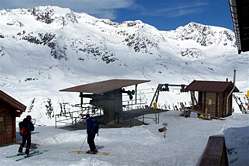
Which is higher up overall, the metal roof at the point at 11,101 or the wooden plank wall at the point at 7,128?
the metal roof at the point at 11,101

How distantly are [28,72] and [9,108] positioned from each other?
482 ft

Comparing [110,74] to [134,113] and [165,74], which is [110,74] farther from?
[134,113]

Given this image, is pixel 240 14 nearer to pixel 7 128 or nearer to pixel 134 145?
pixel 134 145

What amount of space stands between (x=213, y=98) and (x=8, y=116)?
63.5ft

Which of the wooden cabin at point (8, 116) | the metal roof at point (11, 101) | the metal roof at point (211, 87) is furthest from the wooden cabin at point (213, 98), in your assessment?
the wooden cabin at point (8, 116)

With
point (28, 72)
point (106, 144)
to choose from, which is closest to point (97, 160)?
point (106, 144)

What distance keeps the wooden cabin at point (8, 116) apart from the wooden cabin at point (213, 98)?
1746 centimetres

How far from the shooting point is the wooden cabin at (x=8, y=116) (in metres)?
23.1

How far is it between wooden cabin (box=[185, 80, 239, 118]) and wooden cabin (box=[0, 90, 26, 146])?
17.5 m

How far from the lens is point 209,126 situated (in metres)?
31.4

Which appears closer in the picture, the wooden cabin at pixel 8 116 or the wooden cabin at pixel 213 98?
the wooden cabin at pixel 8 116

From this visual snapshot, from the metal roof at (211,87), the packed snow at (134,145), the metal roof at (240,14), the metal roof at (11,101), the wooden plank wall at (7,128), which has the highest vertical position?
the metal roof at (240,14)

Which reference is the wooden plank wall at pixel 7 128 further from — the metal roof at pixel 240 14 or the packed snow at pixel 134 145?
the metal roof at pixel 240 14

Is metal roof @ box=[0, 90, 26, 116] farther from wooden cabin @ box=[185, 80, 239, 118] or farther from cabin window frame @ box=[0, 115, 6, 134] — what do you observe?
wooden cabin @ box=[185, 80, 239, 118]
